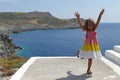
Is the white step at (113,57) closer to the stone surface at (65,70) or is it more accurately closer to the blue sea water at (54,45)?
the stone surface at (65,70)

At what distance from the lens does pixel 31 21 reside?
179 metres

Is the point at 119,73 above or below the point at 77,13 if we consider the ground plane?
below

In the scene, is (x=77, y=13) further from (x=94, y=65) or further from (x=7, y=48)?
(x=7, y=48)

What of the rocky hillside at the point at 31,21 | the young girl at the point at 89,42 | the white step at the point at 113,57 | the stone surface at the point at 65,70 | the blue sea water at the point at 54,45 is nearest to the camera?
the stone surface at the point at 65,70

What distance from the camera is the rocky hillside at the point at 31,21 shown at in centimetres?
16225

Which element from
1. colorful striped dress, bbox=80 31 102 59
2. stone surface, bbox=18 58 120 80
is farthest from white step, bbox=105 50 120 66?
colorful striped dress, bbox=80 31 102 59

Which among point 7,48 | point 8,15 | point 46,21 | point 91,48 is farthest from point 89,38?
point 8,15

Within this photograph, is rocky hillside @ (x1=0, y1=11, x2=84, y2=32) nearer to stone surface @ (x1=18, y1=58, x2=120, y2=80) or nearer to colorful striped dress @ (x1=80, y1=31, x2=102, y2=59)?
stone surface @ (x1=18, y1=58, x2=120, y2=80)

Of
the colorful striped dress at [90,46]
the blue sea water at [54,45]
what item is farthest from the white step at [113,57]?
the blue sea water at [54,45]

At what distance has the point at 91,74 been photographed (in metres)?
8.09

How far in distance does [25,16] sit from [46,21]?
17.5 meters

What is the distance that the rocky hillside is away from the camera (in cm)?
16225

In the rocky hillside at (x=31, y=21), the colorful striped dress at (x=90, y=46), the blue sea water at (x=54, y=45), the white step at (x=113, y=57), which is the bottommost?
the blue sea water at (x=54, y=45)

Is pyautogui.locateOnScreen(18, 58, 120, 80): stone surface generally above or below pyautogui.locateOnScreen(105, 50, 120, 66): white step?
below
